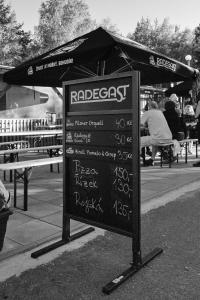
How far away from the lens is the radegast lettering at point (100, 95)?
3268 mm

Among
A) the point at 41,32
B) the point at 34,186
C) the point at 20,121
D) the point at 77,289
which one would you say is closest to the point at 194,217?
the point at 77,289

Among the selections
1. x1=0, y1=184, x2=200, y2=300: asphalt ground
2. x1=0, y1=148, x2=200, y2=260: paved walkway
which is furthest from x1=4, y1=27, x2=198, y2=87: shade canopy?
x1=0, y1=184, x2=200, y2=300: asphalt ground

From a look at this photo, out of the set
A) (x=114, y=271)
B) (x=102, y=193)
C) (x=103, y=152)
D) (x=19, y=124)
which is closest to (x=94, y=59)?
(x=103, y=152)

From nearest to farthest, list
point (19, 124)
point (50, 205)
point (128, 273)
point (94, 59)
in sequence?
point (128, 273) → point (50, 205) → point (94, 59) → point (19, 124)

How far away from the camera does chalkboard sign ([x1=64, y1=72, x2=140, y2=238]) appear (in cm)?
323

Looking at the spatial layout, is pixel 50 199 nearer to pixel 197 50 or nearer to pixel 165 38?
pixel 197 50

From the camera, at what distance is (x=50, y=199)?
227 inches

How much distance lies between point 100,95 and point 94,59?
227cm

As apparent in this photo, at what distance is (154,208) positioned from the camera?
5375mm

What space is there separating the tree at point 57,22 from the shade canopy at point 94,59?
38751 mm

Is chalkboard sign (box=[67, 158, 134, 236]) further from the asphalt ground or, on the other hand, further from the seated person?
the seated person

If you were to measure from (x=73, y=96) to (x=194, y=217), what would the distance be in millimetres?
2503

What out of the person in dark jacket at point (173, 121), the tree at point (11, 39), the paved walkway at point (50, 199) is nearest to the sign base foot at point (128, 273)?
the paved walkway at point (50, 199)

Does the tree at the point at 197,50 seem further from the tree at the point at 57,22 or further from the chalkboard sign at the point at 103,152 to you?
the chalkboard sign at the point at 103,152
